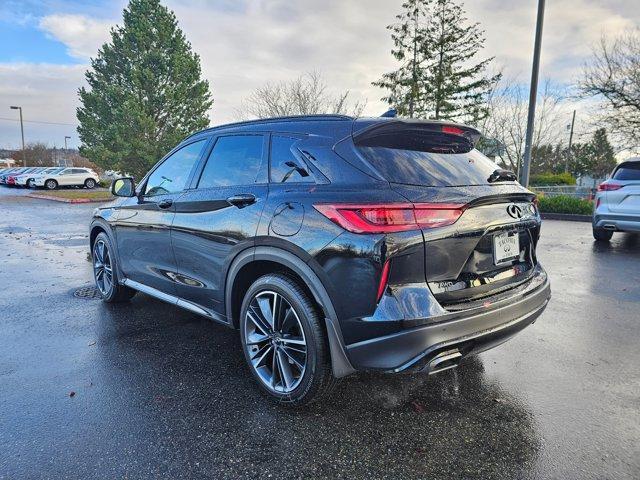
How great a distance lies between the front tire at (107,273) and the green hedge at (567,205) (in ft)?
42.7

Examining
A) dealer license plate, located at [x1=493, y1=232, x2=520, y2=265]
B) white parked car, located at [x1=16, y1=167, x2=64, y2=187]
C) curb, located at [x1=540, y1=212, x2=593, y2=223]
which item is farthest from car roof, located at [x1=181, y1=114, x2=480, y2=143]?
white parked car, located at [x1=16, y1=167, x2=64, y2=187]

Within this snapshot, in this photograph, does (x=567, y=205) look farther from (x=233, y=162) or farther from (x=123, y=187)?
(x=123, y=187)

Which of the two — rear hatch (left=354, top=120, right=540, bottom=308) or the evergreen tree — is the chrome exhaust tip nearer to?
rear hatch (left=354, top=120, right=540, bottom=308)

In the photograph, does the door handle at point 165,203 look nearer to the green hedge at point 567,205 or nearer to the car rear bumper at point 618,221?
the car rear bumper at point 618,221

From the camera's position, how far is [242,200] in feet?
9.38

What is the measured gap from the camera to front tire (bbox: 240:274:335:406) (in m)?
2.44

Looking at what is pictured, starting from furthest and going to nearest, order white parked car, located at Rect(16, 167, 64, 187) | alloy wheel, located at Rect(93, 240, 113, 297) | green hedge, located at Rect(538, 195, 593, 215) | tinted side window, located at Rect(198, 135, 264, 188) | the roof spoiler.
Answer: white parked car, located at Rect(16, 167, 64, 187) < green hedge, located at Rect(538, 195, 593, 215) < alloy wheel, located at Rect(93, 240, 113, 297) < tinted side window, located at Rect(198, 135, 264, 188) < the roof spoiler

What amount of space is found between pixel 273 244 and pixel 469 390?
5.47 ft

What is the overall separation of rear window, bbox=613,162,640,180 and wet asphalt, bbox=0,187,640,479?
435 cm

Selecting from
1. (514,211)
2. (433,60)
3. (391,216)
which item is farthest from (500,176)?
(433,60)

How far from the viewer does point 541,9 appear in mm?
9875

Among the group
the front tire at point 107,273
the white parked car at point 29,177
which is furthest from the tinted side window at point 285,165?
the white parked car at point 29,177

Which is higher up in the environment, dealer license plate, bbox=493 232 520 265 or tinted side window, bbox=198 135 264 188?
tinted side window, bbox=198 135 264 188

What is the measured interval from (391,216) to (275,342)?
1.19 meters
